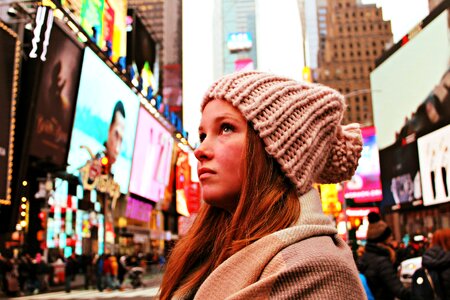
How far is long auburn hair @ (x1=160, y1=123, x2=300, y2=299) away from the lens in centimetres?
157

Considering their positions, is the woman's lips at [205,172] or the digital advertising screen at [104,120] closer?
the woman's lips at [205,172]

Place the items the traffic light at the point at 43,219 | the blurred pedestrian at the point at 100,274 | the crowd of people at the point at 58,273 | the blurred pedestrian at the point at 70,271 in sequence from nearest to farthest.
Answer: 1. the crowd of people at the point at 58,273
2. the blurred pedestrian at the point at 70,271
3. the blurred pedestrian at the point at 100,274
4. the traffic light at the point at 43,219

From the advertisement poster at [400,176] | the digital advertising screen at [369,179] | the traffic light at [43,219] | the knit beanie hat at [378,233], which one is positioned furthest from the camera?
the digital advertising screen at [369,179]

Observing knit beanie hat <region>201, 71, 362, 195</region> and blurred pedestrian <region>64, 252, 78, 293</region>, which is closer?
knit beanie hat <region>201, 71, 362, 195</region>

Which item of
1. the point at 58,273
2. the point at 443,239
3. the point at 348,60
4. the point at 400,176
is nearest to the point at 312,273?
the point at 443,239

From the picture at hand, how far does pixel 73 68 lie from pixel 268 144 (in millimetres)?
19526

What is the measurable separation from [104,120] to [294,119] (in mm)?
23580

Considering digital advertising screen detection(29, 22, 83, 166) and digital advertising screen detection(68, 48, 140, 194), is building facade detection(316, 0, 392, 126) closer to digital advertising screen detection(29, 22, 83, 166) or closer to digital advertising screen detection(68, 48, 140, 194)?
digital advertising screen detection(68, 48, 140, 194)

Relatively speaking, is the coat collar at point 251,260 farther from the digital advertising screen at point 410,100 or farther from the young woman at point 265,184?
the digital advertising screen at point 410,100

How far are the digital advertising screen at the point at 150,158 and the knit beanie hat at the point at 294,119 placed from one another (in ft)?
92.5

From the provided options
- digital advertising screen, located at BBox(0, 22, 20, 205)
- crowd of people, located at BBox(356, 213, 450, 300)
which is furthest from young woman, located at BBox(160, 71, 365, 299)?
digital advertising screen, located at BBox(0, 22, 20, 205)

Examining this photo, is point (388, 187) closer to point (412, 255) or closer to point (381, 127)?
point (381, 127)

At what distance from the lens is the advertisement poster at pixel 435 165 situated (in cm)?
2144

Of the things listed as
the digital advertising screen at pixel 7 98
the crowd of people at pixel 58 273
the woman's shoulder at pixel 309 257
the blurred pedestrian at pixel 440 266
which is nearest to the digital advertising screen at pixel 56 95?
the digital advertising screen at pixel 7 98
